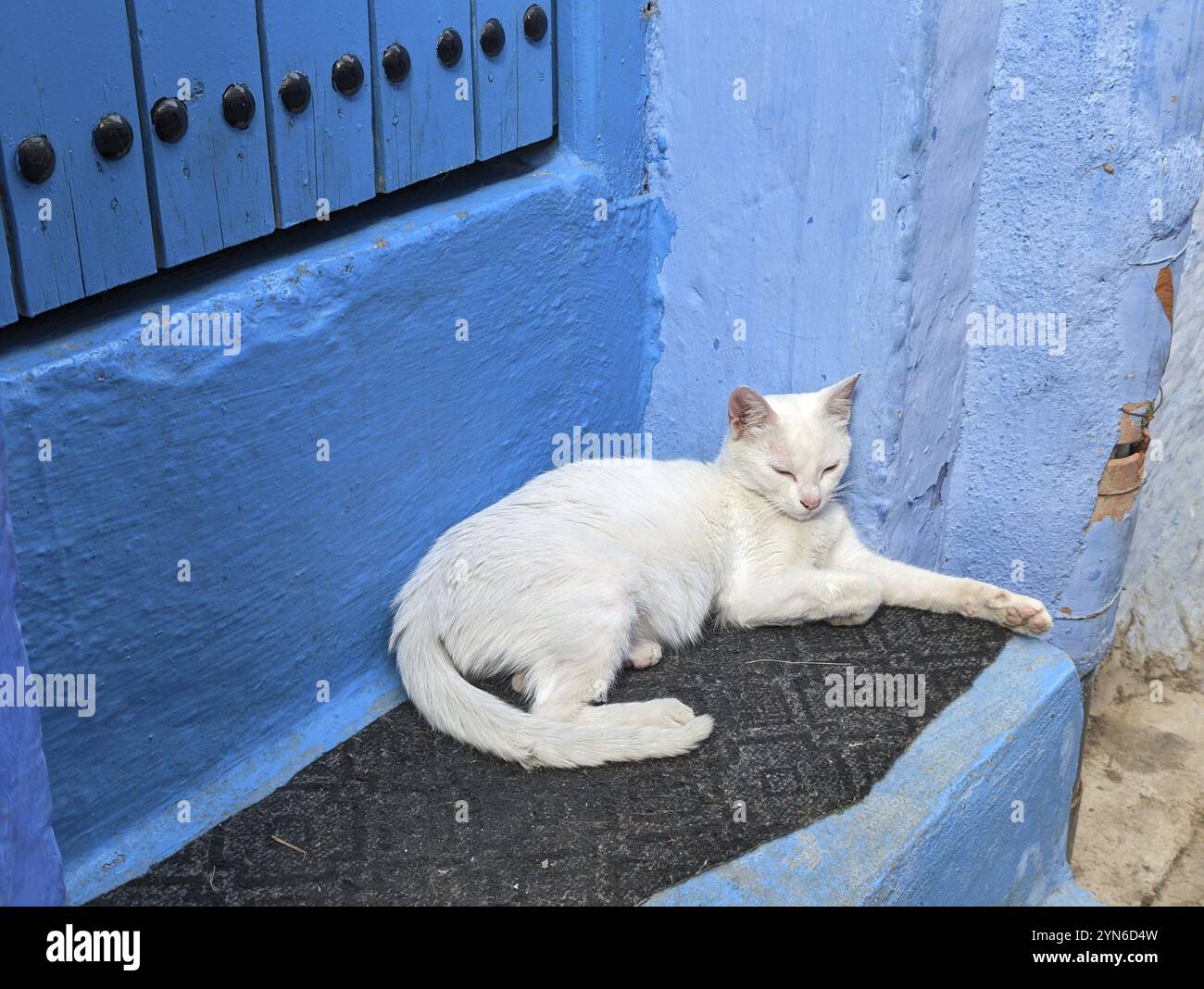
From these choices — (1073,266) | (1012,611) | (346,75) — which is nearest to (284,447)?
(346,75)

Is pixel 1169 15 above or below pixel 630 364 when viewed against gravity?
above

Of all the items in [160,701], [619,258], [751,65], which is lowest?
[160,701]

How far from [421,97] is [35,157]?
96cm

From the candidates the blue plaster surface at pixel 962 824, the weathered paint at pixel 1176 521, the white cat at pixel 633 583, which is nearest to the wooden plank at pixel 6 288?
the white cat at pixel 633 583

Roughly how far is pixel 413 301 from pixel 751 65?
1.10m

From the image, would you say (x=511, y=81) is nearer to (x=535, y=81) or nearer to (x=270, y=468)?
(x=535, y=81)

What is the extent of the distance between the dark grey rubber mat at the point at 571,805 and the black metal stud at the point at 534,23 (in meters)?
1.63

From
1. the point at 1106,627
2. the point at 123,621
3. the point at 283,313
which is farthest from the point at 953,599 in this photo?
the point at 123,621

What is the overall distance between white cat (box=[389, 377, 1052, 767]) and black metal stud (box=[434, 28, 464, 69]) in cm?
104

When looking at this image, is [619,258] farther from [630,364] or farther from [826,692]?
[826,692]

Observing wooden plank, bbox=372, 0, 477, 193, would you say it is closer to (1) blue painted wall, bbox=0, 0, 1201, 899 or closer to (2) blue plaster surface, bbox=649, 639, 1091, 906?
(1) blue painted wall, bbox=0, 0, 1201, 899

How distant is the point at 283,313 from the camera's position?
2.45 m

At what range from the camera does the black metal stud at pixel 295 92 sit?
242cm

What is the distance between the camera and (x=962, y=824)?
257 centimetres
